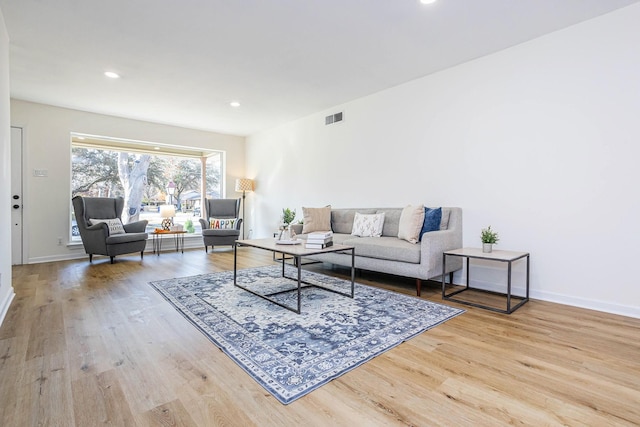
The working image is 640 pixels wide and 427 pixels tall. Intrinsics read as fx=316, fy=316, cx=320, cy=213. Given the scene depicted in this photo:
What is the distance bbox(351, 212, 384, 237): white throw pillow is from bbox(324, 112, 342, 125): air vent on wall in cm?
169

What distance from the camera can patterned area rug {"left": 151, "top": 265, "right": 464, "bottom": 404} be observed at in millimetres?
1690

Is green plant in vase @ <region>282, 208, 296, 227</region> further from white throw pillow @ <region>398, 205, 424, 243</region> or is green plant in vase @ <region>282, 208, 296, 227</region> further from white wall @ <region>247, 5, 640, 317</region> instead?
white throw pillow @ <region>398, 205, 424, 243</region>

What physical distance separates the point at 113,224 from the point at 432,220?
4.83 m

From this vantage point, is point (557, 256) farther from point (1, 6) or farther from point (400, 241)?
point (1, 6)

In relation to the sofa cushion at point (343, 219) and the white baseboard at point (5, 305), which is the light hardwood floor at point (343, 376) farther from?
the sofa cushion at point (343, 219)

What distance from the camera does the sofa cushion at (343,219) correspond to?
14.9 feet

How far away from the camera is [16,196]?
4758mm

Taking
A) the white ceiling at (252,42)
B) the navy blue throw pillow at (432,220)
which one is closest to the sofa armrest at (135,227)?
the white ceiling at (252,42)

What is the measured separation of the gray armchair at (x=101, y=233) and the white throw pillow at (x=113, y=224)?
0.17 ft

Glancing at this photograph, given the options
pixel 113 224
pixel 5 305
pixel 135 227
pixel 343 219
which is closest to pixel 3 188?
pixel 5 305

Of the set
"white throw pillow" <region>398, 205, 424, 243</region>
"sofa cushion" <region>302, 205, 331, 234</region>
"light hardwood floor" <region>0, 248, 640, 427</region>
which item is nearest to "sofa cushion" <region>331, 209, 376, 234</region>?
"sofa cushion" <region>302, 205, 331, 234</region>

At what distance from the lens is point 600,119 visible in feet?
8.71

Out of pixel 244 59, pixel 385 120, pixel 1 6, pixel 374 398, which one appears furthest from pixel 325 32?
pixel 374 398

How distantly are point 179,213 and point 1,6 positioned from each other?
14.9 ft
